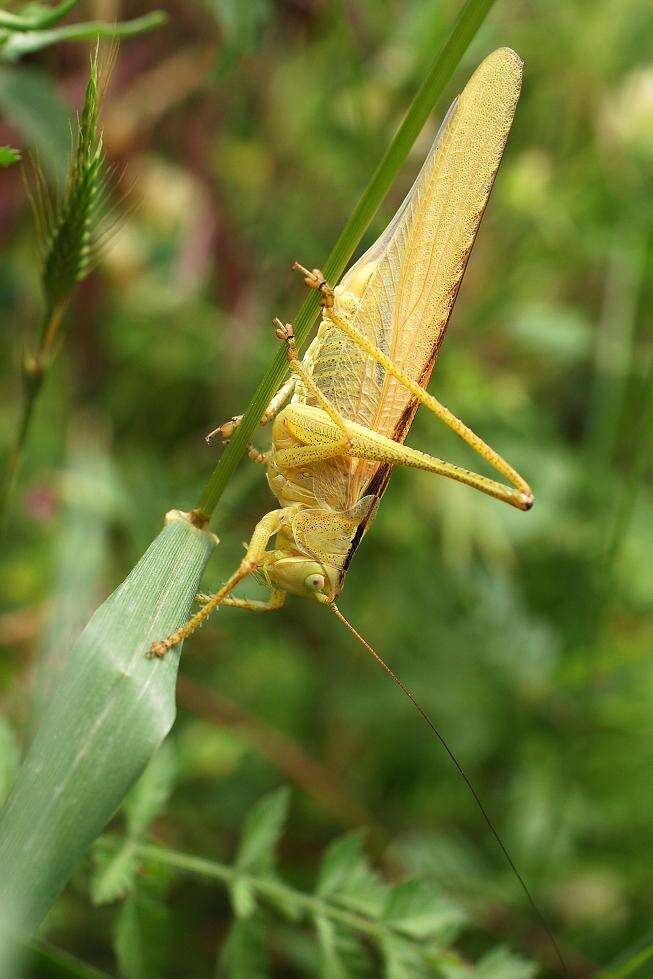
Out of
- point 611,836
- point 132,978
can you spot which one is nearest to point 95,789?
point 132,978

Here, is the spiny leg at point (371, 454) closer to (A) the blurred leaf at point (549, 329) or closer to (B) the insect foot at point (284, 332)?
(B) the insect foot at point (284, 332)

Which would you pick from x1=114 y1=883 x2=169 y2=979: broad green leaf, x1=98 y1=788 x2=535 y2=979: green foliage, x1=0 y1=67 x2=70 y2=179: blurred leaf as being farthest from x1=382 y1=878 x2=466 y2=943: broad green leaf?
x1=0 y1=67 x2=70 y2=179: blurred leaf

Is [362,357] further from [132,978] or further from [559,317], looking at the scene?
[559,317]

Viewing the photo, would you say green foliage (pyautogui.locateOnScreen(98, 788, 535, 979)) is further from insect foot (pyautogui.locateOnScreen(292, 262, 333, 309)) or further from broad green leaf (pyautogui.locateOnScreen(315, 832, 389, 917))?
insect foot (pyautogui.locateOnScreen(292, 262, 333, 309))

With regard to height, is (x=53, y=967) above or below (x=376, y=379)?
below

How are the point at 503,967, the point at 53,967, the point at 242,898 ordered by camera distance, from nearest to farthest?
the point at 53,967 < the point at 242,898 < the point at 503,967

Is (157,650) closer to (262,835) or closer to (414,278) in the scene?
(262,835)

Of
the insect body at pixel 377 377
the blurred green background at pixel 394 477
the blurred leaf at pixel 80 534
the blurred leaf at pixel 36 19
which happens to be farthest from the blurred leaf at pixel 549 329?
the blurred leaf at pixel 36 19

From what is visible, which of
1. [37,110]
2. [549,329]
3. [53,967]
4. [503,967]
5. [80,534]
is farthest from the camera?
[549,329]

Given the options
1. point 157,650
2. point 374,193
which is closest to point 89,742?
point 157,650
